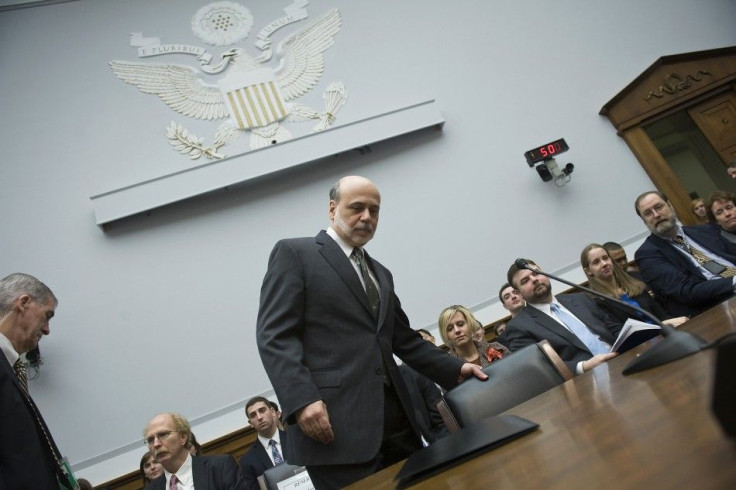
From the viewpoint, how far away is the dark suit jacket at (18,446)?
1344 mm

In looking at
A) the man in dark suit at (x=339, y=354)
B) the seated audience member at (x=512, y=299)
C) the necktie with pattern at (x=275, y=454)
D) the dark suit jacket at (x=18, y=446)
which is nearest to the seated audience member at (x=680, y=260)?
the seated audience member at (x=512, y=299)

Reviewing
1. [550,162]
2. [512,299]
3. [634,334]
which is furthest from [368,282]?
[550,162]

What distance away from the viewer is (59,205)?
4012 millimetres

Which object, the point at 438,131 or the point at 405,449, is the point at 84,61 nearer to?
the point at 438,131

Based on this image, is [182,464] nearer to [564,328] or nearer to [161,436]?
[161,436]

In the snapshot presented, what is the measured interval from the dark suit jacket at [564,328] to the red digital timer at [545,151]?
7.64 feet

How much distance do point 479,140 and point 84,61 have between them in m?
3.76

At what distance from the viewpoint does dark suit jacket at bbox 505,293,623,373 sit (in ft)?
7.08

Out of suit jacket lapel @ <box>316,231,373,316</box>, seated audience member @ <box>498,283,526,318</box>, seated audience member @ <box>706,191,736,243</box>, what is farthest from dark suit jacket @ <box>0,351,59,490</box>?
seated audience member @ <box>706,191,736,243</box>

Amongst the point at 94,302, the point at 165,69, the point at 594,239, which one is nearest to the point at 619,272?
the point at 594,239

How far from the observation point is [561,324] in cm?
227

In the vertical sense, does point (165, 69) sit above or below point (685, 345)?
above

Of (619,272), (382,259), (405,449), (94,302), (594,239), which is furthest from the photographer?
(594,239)

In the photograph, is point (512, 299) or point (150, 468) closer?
point (150, 468)
